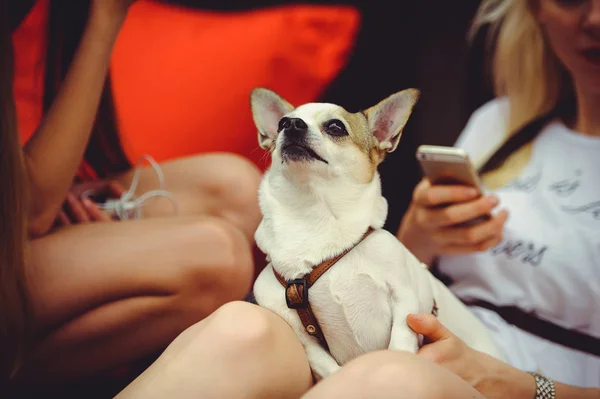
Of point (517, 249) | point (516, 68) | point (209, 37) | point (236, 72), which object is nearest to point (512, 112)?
point (516, 68)

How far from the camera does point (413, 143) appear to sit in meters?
1.23

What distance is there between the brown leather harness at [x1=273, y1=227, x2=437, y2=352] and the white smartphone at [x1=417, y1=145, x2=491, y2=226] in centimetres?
25

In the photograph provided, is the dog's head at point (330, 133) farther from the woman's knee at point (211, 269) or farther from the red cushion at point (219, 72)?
the red cushion at point (219, 72)

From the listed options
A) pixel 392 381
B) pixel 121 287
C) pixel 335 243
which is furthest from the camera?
Result: pixel 121 287

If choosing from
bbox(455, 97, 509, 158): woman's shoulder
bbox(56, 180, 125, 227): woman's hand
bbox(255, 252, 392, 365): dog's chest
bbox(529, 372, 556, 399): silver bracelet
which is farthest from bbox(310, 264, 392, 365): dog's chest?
bbox(455, 97, 509, 158): woman's shoulder

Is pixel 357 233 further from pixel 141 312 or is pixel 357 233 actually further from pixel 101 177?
pixel 101 177

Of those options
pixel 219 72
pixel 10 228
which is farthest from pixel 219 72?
pixel 10 228

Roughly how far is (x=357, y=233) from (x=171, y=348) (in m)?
0.27

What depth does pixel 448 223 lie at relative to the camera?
1.01 metres

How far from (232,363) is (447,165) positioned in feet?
1.60

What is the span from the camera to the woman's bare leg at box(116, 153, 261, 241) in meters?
1.17

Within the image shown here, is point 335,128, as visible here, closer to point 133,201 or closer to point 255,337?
point 255,337

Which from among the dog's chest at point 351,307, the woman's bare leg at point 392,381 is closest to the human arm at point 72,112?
the dog's chest at point 351,307

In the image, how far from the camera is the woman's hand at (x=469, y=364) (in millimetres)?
677
